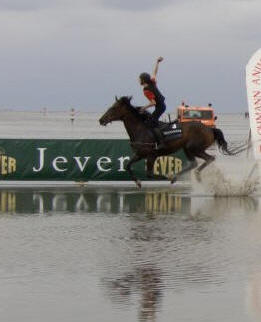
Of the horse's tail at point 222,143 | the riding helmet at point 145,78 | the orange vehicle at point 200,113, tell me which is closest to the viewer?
the riding helmet at point 145,78

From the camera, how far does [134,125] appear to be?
22.2 metres

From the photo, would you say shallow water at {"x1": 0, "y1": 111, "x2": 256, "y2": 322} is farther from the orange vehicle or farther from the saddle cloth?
the orange vehicle

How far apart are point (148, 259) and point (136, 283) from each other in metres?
1.76

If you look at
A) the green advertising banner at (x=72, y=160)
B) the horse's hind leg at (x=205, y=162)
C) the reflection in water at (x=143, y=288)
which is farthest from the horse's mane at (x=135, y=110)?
the reflection in water at (x=143, y=288)

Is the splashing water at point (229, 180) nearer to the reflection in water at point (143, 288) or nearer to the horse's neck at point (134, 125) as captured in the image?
the horse's neck at point (134, 125)

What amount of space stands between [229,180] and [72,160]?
4824 millimetres

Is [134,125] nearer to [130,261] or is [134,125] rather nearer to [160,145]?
[160,145]

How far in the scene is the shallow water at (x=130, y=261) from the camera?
952 centimetres

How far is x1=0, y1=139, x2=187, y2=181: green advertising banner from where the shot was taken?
83.8 feet

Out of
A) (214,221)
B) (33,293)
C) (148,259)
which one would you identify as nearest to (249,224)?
(214,221)

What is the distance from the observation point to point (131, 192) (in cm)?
2342

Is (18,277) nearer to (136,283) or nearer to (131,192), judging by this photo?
(136,283)

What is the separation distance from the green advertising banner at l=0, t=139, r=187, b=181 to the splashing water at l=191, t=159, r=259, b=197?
2457mm

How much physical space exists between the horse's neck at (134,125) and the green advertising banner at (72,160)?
3337 millimetres
